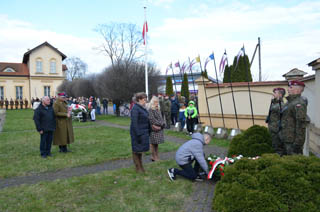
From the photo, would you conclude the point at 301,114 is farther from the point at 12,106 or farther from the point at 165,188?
the point at 12,106

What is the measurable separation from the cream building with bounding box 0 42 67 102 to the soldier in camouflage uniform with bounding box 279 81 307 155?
45.5 meters

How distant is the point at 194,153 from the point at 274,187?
2.08 meters

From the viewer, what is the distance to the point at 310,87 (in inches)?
322

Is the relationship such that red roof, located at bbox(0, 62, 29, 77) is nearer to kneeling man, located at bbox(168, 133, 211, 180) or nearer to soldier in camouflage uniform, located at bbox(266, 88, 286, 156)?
kneeling man, located at bbox(168, 133, 211, 180)

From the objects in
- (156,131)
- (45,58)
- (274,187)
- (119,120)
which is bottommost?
(274,187)

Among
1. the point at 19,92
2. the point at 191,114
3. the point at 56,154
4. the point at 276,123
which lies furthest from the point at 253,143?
the point at 19,92

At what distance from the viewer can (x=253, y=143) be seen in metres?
5.81

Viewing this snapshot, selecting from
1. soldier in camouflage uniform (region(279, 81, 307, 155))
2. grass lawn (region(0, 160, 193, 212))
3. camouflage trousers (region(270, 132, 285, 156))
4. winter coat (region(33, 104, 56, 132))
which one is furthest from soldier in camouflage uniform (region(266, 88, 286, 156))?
winter coat (region(33, 104, 56, 132))

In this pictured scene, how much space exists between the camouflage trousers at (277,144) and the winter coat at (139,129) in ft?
8.99

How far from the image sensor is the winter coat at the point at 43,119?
A: 24.9 feet

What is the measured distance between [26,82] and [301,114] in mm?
47608

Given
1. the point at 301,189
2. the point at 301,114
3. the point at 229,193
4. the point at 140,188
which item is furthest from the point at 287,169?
the point at 140,188

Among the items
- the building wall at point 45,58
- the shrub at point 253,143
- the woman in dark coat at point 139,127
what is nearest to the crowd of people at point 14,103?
the building wall at point 45,58

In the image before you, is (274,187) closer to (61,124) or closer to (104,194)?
(104,194)
